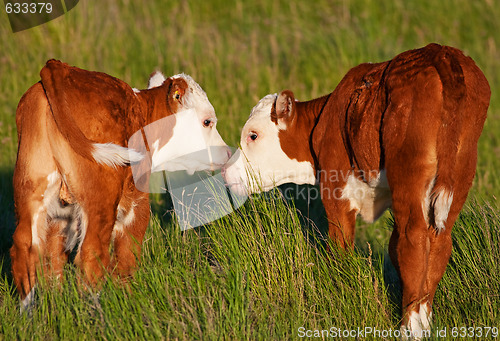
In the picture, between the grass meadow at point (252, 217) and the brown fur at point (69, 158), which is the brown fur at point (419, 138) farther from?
the brown fur at point (69, 158)

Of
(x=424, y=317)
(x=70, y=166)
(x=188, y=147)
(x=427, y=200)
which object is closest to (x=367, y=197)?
(x=427, y=200)

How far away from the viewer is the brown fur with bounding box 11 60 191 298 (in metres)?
4.20

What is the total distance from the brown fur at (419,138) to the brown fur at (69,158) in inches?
65.5

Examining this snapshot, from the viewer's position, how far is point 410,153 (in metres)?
4.02

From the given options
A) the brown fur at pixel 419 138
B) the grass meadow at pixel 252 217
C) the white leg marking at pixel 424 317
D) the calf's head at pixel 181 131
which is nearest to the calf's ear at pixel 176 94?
the calf's head at pixel 181 131

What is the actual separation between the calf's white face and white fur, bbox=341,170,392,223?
661mm

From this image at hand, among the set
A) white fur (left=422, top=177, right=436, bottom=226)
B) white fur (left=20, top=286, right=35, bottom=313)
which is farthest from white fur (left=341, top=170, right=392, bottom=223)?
white fur (left=20, top=286, right=35, bottom=313)

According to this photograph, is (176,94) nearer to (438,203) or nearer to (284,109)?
(284,109)

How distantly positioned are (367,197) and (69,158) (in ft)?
6.92

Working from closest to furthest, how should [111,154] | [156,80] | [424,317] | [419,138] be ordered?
[419,138], [111,154], [424,317], [156,80]

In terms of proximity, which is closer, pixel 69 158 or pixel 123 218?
pixel 69 158

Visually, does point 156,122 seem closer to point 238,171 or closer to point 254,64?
point 238,171

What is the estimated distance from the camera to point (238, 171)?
5707 mm

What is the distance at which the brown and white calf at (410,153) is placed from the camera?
3.99 meters
